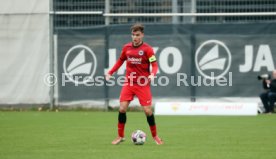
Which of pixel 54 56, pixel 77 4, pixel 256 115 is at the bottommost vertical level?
pixel 256 115

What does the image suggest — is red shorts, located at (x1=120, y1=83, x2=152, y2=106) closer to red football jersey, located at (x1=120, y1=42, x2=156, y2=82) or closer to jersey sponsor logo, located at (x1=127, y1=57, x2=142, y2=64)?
red football jersey, located at (x1=120, y1=42, x2=156, y2=82)

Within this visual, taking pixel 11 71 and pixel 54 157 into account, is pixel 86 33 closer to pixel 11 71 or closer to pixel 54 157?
pixel 11 71

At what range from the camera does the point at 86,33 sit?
2470 cm

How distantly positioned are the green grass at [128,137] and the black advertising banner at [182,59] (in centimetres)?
218

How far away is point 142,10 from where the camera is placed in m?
25.2

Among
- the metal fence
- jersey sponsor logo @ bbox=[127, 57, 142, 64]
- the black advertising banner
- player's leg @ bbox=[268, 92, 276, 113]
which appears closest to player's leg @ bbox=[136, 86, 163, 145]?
jersey sponsor logo @ bbox=[127, 57, 142, 64]

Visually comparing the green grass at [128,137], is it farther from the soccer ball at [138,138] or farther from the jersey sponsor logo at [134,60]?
the jersey sponsor logo at [134,60]

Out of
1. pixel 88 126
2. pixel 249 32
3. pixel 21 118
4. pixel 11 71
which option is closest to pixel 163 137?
pixel 88 126

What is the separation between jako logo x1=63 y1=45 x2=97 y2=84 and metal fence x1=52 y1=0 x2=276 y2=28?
971 mm

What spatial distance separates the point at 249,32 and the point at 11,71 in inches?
309

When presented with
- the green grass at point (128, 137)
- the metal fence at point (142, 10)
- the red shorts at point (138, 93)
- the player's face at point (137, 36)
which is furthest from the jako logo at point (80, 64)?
the player's face at point (137, 36)

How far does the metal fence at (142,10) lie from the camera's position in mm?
24531

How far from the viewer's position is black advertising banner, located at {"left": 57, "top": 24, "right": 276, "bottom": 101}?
23703 mm

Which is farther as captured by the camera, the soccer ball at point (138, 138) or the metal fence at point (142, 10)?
the metal fence at point (142, 10)
